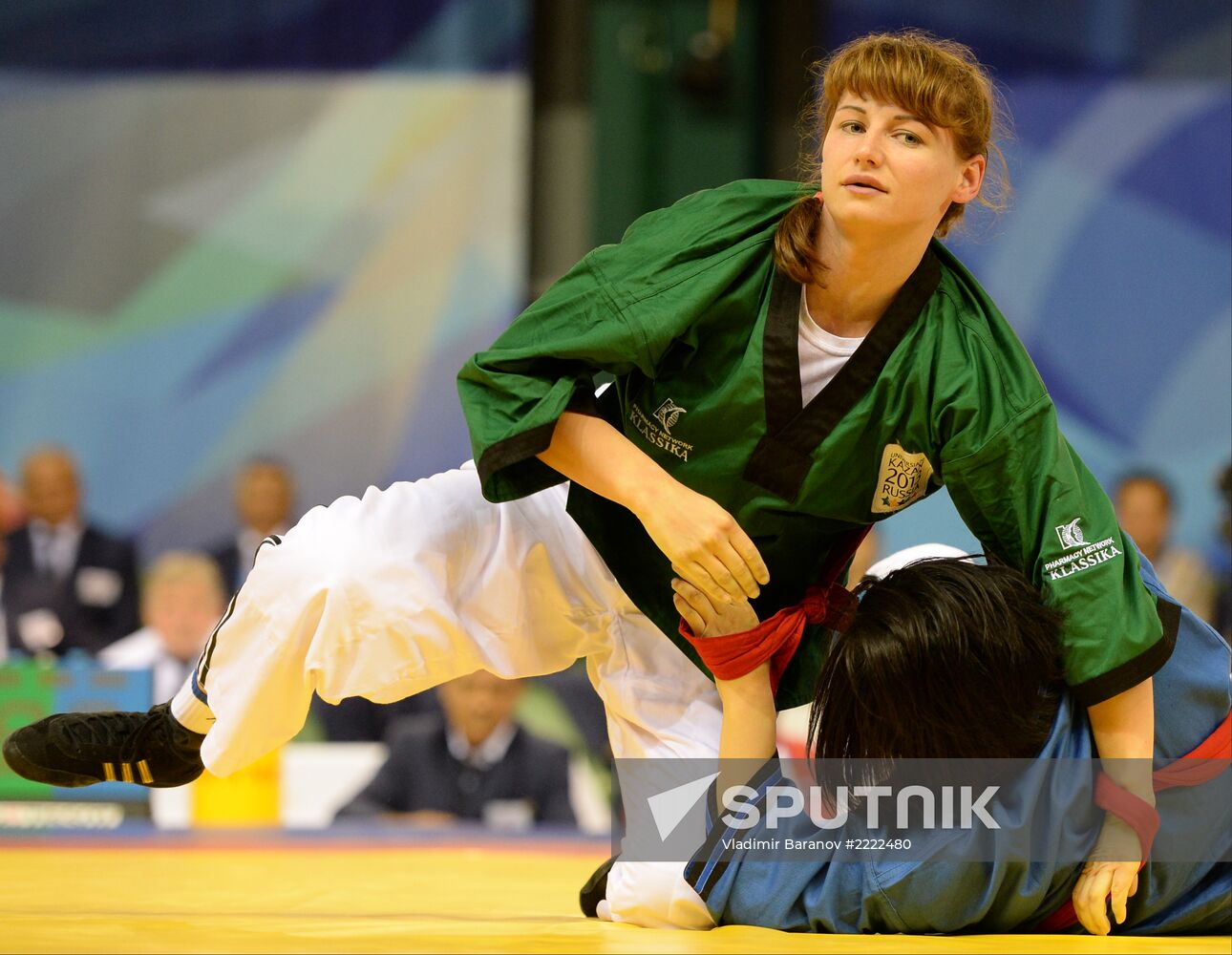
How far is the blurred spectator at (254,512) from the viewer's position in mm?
5516

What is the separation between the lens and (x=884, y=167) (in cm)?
191

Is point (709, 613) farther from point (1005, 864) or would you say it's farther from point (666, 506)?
point (1005, 864)

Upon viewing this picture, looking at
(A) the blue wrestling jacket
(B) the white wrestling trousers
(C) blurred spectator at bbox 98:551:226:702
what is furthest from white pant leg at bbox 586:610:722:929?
(C) blurred spectator at bbox 98:551:226:702

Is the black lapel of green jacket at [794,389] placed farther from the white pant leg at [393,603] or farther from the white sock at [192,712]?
the white sock at [192,712]

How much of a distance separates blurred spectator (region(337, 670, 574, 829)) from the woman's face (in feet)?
8.29

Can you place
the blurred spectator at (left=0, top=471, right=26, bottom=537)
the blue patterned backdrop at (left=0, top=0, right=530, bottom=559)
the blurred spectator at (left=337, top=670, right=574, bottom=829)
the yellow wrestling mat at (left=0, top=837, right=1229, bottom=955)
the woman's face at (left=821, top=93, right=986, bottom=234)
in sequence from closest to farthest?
the yellow wrestling mat at (left=0, top=837, right=1229, bottom=955)
the woman's face at (left=821, top=93, right=986, bottom=234)
the blurred spectator at (left=337, top=670, right=574, bottom=829)
the blurred spectator at (left=0, top=471, right=26, bottom=537)
the blue patterned backdrop at (left=0, top=0, right=530, bottom=559)

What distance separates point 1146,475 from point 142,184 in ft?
13.4

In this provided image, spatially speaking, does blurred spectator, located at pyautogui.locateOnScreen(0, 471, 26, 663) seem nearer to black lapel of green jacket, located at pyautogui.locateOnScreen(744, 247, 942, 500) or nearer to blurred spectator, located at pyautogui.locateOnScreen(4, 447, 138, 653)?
blurred spectator, located at pyautogui.locateOnScreen(4, 447, 138, 653)

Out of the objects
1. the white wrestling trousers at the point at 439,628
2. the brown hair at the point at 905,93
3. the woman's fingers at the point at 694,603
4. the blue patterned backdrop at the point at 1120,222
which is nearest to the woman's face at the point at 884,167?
the brown hair at the point at 905,93

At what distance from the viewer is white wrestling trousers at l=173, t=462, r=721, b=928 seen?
1945 mm

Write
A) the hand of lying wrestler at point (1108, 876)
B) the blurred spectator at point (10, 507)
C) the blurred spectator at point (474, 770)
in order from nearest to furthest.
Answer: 1. the hand of lying wrestler at point (1108, 876)
2. the blurred spectator at point (474, 770)
3. the blurred spectator at point (10, 507)

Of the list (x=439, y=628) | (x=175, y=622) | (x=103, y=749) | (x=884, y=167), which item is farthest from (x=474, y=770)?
(x=884, y=167)

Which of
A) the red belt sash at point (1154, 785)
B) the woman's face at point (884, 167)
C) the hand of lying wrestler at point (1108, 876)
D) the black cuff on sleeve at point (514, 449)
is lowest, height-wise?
the hand of lying wrestler at point (1108, 876)

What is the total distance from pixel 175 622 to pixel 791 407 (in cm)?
328
